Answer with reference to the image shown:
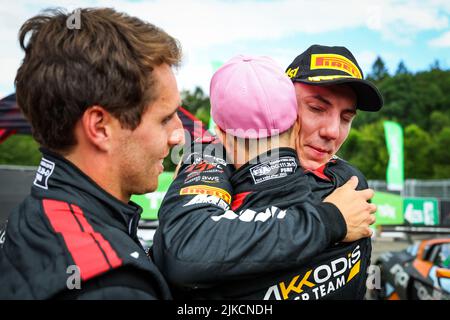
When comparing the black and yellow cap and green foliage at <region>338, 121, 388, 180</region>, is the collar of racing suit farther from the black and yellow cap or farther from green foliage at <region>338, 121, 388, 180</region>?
green foliage at <region>338, 121, 388, 180</region>

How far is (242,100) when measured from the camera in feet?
5.63

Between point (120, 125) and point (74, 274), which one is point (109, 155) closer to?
point (120, 125)

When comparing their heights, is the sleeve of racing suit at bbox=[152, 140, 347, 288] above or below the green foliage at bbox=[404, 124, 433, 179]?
above

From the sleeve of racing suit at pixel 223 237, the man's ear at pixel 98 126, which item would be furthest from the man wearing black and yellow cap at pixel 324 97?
the man's ear at pixel 98 126

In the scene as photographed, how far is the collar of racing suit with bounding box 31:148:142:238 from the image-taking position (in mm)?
1441

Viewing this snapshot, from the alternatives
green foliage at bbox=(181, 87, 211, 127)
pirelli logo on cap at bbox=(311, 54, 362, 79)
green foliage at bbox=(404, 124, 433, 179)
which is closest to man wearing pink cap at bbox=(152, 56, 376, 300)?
pirelli logo on cap at bbox=(311, 54, 362, 79)

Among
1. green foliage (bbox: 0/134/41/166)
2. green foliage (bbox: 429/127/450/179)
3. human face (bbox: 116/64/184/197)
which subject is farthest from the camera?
green foliage (bbox: 429/127/450/179)

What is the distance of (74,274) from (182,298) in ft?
1.78

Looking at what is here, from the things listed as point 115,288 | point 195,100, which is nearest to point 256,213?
point 115,288

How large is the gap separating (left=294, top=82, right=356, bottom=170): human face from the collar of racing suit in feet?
2.67

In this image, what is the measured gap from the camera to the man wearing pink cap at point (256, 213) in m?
1.53

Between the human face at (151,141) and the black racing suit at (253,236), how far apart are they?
0.42 ft

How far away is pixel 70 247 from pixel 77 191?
222mm
